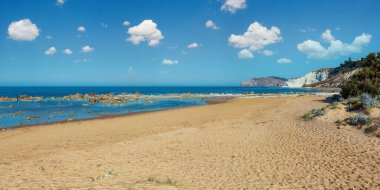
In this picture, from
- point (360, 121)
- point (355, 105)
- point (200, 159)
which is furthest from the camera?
point (355, 105)

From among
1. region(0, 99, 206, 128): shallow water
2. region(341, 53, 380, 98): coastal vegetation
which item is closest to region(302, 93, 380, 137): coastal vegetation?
region(341, 53, 380, 98): coastal vegetation

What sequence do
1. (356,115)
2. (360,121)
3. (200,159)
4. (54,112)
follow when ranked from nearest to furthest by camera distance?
(200,159), (360,121), (356,115), (54,112)

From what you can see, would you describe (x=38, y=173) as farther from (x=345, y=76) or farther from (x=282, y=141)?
(x=345, y=76)

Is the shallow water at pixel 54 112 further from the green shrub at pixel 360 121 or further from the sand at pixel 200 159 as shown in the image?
the green shrub at pixel 360 121

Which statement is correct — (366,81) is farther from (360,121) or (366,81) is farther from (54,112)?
(54,112)

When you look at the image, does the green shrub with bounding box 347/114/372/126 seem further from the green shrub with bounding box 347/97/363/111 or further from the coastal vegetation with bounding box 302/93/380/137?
the green shrub with bounding box 347/97/363/111

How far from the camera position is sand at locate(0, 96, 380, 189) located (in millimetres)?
10445

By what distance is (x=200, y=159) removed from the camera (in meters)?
14.0

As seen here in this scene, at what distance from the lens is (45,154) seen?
15.8 m

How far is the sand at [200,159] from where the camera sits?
10.4 m

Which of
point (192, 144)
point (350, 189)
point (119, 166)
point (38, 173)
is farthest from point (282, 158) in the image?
point (38, 173)

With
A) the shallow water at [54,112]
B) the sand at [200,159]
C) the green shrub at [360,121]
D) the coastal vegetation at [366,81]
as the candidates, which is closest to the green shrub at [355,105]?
the sand at [200,159]

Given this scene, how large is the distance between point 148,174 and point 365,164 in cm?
811

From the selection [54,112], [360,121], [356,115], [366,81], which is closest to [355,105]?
[356,115]
